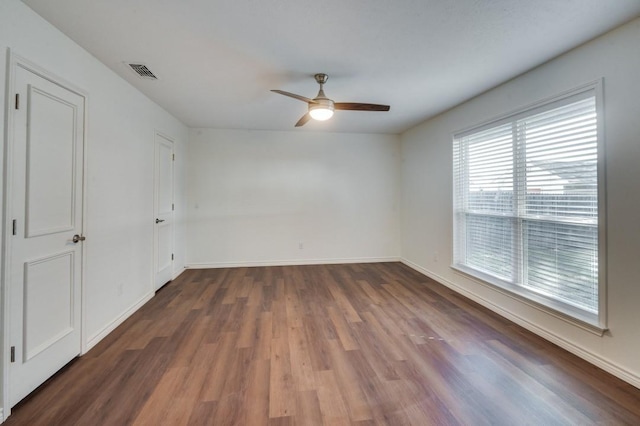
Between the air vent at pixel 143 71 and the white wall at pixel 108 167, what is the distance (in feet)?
0.79

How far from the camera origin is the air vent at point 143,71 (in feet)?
7.90

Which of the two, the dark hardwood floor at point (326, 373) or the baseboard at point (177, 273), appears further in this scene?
the baseboard at point (177, 273)

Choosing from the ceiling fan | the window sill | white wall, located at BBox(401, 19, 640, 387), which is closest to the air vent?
the ceiling fan

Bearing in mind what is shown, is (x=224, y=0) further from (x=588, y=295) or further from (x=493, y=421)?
(x=588, y=295)

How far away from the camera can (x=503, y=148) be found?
2816mm

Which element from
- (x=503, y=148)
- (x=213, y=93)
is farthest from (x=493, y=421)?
(x=213, y=93)

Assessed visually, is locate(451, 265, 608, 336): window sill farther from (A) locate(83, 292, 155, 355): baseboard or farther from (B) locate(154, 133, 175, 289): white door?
(B) locate(154, 133, 175, 289): white door

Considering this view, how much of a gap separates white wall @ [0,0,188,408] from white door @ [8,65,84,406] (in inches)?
5.2

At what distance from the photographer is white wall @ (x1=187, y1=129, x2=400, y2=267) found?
4645 millimetres

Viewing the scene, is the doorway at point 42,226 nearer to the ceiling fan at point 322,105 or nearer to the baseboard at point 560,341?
the ceiling fan at point 322,105

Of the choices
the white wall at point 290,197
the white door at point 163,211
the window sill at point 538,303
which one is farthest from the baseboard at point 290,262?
the window sill at point 538,303

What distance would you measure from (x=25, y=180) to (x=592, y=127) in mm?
4079

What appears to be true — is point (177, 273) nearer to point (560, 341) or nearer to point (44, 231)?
point (44, 231)

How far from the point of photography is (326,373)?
188 centimetres
